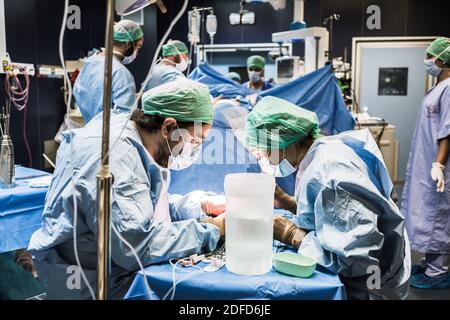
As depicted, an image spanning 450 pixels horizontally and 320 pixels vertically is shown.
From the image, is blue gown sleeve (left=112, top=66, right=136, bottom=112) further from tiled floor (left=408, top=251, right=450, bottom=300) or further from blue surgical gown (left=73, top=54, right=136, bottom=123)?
tiled floor (left=408, top=251, right=450, bottom=300)

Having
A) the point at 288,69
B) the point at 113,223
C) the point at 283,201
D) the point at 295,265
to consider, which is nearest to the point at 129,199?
the point at 113,223

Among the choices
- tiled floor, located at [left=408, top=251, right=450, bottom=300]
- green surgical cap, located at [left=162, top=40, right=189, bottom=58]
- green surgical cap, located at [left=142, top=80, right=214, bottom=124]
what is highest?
green surgical cap, located at [left=162, top=40, right=189, bottom=58]

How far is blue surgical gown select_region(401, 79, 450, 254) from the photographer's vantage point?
98.7 inches

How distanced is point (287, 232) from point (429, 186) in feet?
5.56

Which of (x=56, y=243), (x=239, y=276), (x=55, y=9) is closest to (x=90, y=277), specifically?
(x=56, y=243)

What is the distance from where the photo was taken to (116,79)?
2.76 meters

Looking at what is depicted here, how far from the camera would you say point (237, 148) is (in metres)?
2.34

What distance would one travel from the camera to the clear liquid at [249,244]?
1.06 metres

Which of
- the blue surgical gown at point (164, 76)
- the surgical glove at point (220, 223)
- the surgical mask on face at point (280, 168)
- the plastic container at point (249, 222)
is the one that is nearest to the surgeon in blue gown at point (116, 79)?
the blue surgical gown at point (164, 76)

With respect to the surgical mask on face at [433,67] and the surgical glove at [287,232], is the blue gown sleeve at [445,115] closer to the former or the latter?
the surgical mask on face at [433,67]

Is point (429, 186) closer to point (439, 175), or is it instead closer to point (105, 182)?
point (439, 175)

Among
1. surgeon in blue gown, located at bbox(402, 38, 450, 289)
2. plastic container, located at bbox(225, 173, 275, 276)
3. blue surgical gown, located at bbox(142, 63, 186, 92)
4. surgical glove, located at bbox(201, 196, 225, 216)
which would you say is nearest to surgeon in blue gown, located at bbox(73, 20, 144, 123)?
blue surgical gown, located at bbox(142, 63, 186, 92)
